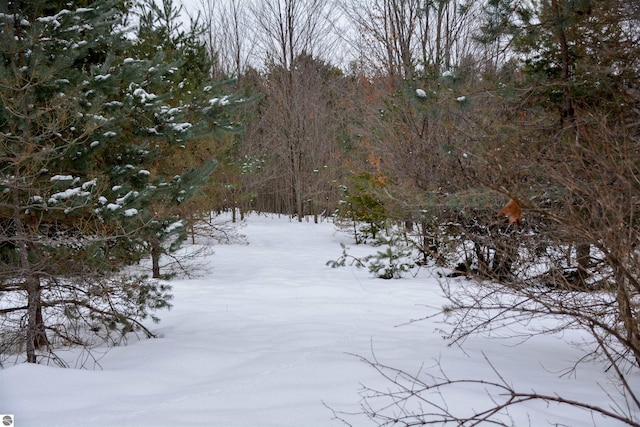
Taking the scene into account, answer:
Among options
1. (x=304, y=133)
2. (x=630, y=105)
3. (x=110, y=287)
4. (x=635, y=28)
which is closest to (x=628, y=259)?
(x=630, y=105)

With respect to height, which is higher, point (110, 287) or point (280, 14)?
point (280, 14)

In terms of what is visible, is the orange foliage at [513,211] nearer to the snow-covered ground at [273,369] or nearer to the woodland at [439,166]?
the woodland at [439,166]

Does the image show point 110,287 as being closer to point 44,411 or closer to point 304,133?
point 44,411

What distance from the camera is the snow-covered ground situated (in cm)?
294

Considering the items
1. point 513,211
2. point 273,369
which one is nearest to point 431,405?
point 273,369

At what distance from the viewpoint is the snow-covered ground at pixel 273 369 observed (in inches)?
116

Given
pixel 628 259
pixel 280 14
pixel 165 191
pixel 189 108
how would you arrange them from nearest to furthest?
1. pixel 628 259
2. pixel 165 191
3. pixel 189 108
4. pixel 280 14

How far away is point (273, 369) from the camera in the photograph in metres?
3.80

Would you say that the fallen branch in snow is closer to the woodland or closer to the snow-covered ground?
the snow-covered ground

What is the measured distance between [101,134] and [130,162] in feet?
1.76

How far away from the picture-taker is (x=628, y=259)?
2.50 meters

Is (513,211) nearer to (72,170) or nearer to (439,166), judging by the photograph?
(72,170)

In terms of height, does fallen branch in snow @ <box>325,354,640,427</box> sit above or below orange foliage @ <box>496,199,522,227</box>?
below

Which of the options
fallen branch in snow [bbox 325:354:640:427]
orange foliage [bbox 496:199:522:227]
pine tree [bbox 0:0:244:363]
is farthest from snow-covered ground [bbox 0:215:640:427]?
orange foliage [bbox 496:199:522:227]
